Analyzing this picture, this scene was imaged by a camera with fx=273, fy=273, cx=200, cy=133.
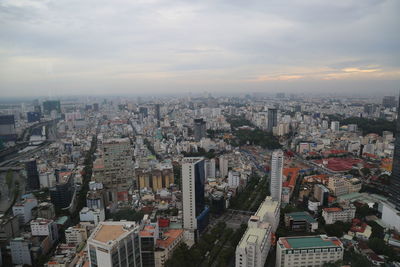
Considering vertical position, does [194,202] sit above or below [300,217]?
above

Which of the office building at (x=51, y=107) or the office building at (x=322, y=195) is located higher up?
the office building at (x=51, y=107)

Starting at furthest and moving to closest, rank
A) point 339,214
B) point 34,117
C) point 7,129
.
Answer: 1. point 34,117
2. point 7,129
3. point 339,214

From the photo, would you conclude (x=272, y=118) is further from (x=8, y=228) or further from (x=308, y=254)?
(x=8, y=228)

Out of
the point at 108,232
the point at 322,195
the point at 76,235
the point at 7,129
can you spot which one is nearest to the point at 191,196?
the point at 76,235

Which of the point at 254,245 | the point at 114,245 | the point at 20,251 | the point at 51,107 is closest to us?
the point at 114,245

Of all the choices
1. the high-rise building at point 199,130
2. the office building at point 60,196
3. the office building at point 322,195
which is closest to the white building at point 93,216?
the office building at point 60,196

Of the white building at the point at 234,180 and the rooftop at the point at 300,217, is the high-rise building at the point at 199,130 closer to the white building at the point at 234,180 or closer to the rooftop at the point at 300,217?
the white building at the point at 234,180

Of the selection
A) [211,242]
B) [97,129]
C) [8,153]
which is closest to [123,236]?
[211,242]
